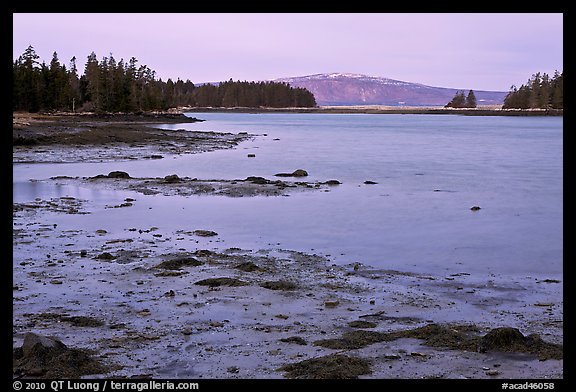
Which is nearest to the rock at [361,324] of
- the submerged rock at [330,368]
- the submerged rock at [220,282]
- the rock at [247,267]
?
the submerged rock at [330,368]

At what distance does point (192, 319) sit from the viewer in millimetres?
8422

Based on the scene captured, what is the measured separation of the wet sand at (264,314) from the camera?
6883 mm

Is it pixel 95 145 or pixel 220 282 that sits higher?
pixel 95 145

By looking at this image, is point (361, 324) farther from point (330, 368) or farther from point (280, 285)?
point (280, 285)

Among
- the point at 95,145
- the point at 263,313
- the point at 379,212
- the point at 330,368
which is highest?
the point at 95,145

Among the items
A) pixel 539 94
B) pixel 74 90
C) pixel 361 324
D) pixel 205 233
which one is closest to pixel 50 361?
pixel 361 324

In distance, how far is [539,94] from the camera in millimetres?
156625

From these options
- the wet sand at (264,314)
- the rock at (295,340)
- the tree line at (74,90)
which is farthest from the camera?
the tree line at (74,90)

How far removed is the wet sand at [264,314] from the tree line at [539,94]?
143m

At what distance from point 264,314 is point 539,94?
16238 centimetres

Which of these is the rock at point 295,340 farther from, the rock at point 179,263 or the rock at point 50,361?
the rock at point 179,263
